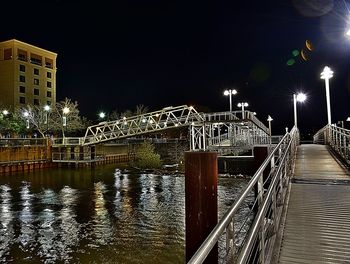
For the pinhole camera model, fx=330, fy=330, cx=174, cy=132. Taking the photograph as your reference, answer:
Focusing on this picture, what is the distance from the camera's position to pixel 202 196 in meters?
4.04

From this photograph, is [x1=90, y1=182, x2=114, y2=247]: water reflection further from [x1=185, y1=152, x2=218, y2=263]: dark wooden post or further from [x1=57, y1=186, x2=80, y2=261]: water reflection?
[x1=185, y1=152, x2=218, y2=263]: dark wooden post

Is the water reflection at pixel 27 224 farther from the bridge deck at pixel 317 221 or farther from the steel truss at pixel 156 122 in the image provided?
Result: the steel truss at pixel 156 122

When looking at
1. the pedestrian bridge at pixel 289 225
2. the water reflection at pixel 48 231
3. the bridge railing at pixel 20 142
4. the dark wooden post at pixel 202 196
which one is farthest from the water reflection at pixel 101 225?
the bridge railing at pixel 20 142

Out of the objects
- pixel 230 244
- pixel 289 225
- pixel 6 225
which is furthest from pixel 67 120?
pixel 230 244

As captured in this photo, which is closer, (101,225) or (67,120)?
(101,225)

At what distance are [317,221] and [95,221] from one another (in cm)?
999

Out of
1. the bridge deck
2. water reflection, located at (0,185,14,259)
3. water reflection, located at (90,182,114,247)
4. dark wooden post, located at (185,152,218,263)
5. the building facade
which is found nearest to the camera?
dark wooden post, located at (185,152,218,263)

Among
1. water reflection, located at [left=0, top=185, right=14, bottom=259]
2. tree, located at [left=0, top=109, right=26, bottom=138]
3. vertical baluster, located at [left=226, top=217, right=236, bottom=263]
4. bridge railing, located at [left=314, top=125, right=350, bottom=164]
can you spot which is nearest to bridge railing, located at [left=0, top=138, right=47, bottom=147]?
tree, located at [left=0, top=109, right=26, bottom=138]

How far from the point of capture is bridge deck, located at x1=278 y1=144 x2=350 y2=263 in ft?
14.8

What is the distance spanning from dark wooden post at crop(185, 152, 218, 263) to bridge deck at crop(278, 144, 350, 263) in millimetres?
1189

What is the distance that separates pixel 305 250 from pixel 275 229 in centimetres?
66

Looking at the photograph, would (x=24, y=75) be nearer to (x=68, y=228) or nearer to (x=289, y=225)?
(x=68, y=228)

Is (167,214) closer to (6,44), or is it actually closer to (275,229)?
Answer: (275,229)

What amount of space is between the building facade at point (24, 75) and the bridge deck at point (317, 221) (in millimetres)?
68279
